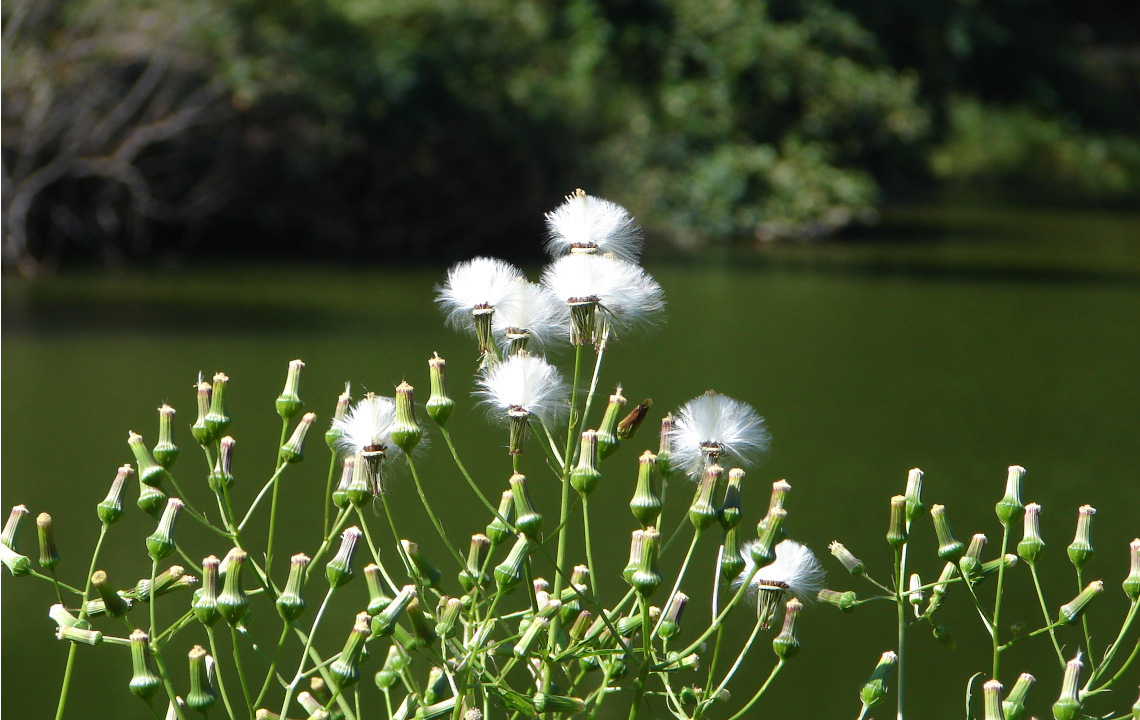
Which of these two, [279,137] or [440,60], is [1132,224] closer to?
[440,60]

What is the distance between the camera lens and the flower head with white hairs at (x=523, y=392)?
128 cm

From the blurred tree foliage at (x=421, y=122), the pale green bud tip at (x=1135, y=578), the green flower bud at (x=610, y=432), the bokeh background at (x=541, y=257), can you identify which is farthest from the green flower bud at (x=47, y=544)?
the blurred tree foliage at (x=421, y=122)

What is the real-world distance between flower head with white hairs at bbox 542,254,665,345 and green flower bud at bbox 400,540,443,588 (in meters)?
0.25

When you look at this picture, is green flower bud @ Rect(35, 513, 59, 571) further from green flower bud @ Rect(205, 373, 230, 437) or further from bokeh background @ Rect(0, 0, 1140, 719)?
bokeh background @ Rect(0, 0, 1140, 719)

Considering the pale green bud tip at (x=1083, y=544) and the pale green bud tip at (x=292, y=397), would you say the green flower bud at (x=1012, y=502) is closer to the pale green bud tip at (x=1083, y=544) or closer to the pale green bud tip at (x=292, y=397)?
the pale green bud tip at (x=1083, y=544)

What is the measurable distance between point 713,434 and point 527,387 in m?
0.18

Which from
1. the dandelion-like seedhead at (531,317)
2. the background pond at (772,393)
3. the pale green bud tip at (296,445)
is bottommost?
the background pond at (772,393)

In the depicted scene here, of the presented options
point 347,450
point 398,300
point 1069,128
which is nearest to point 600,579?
point 347,450

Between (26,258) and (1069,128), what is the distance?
12.3m

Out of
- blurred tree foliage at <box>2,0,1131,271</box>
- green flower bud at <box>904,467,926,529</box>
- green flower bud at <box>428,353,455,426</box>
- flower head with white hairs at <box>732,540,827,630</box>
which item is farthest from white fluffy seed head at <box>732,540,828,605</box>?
blurred tree foliage at <box>2,0,1131,271</box>

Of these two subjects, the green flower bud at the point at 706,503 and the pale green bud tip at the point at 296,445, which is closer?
the green flower bud at the point at 706,503

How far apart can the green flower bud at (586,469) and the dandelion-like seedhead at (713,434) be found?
0.38 ft

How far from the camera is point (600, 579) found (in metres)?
3.23

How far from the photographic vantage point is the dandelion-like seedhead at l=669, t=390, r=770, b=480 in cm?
132
